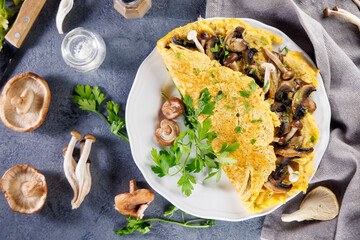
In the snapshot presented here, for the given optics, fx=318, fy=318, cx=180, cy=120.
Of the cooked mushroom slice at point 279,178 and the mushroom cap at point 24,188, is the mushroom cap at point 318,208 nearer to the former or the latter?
the cooked mushroom slice at point 279,178

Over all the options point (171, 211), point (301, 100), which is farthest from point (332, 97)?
point (171, 211)

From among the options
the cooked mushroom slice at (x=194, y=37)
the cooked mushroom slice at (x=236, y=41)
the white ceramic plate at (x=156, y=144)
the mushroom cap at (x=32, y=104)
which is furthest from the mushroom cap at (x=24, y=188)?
the cooked mushroom slice at (x=236, y=41)

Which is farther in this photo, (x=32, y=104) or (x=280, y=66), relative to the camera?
(x=32, y=104)

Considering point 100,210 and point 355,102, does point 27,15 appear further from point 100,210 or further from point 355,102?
point 355,102

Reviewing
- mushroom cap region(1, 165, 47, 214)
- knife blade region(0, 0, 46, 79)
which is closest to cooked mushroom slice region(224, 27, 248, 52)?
knife blade region(0, 0, 46, 79)

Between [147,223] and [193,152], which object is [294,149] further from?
[147,223]

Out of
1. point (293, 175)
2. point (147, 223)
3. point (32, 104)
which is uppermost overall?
point (32, 104)

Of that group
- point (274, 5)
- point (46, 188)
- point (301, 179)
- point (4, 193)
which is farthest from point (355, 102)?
point (4, 193)
